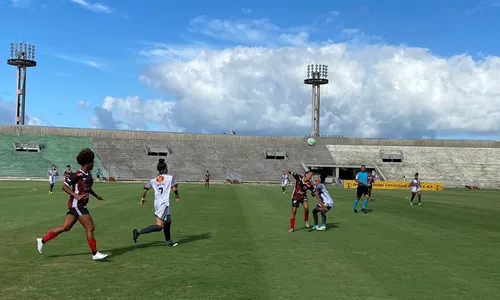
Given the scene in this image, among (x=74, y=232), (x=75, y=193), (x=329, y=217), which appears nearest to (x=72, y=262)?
(x=75, y=193)

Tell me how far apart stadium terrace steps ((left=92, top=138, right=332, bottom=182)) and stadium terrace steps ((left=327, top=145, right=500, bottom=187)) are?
15.5ft

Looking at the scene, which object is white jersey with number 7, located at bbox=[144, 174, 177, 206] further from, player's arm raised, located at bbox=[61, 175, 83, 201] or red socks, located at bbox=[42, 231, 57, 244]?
red socks, located at bbox=[42, 231, 57, 244]

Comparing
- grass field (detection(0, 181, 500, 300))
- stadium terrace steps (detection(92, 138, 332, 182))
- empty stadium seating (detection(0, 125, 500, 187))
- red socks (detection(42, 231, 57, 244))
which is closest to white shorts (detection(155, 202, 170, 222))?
grass field (detection(0, 181, 500, 300))

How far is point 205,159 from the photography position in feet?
230

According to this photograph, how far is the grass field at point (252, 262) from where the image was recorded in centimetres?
739

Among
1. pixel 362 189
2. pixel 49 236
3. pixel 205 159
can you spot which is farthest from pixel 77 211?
pixel 205 159

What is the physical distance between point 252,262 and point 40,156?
62.3 m

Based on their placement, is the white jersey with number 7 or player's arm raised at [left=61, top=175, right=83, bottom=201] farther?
the white jersey with number 7

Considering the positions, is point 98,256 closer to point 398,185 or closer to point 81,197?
point 81,197

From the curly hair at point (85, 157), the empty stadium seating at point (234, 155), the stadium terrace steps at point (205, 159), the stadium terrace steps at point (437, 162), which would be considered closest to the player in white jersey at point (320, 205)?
the curly hair at point (85, 157)

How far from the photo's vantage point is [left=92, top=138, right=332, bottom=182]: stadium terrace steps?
208 feet

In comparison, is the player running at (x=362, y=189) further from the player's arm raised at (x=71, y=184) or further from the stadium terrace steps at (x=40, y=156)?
the stadium terrace steps at (x=40, y=156)

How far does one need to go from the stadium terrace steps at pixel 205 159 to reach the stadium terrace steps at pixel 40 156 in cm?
358

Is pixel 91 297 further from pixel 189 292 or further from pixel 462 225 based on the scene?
pixel 462 225
